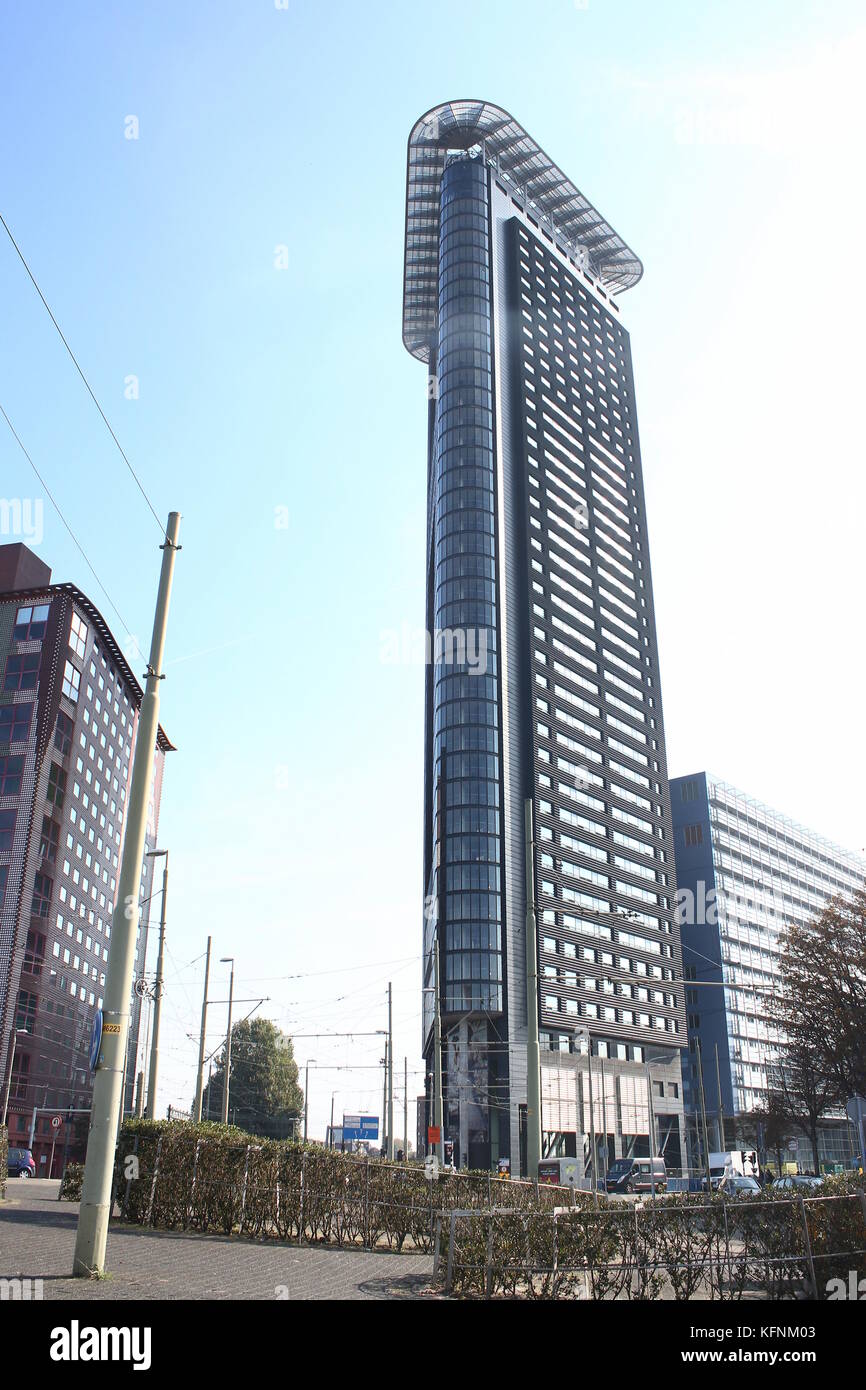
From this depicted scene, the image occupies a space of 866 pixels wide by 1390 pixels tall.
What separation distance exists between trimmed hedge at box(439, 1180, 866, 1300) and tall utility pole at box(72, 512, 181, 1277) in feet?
16.0

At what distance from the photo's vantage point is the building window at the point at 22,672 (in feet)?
293

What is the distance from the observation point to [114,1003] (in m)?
11.6

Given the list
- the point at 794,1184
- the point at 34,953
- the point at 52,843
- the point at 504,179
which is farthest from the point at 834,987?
the point at 504,179

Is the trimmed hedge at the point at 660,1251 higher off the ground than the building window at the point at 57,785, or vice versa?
the building window at the point at 57,785

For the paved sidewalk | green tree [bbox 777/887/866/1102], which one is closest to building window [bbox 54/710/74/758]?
green tree [bbox 777/887/866/1102]

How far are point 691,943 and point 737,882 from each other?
11176 mm

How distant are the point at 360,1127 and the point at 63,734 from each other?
42.9 metres

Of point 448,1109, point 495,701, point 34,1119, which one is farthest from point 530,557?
point 34,1119

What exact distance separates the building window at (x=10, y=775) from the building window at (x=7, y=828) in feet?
5.84

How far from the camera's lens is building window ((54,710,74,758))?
89688mm

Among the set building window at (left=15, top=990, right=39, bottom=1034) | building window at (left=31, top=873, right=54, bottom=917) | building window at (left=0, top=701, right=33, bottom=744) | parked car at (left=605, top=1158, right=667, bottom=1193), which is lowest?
parked car at (left=605, top=1158, right=667, bottom=1193)

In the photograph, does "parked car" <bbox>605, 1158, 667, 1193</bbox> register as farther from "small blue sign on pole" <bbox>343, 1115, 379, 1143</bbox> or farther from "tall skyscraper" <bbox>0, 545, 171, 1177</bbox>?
"tall skyscraper" <bbox>0, 545, 171, 1177</bbox>

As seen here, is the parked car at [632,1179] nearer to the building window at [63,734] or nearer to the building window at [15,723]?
the building window at [63,734]

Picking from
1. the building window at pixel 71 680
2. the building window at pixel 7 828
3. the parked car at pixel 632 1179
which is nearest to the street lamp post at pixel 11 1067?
the building window at pixel 7 828
